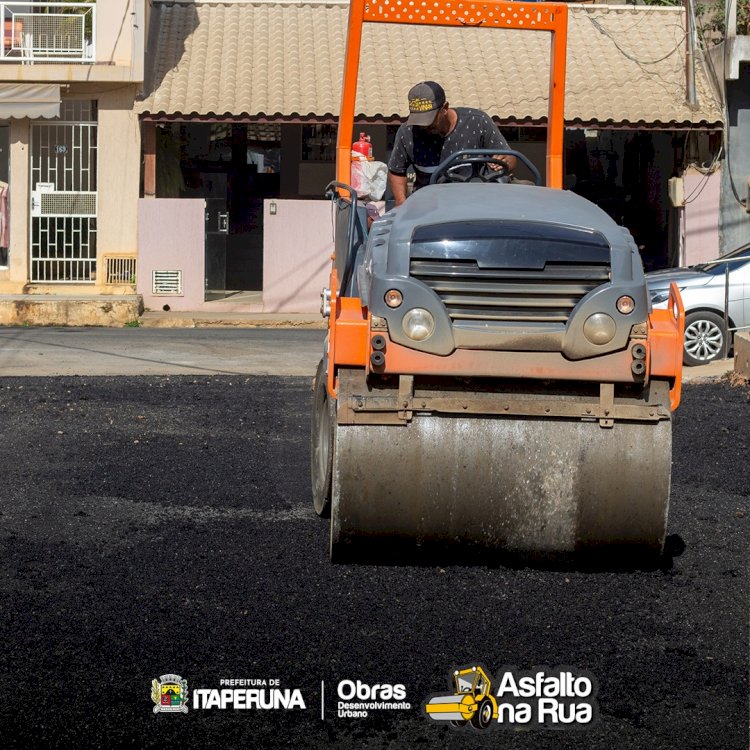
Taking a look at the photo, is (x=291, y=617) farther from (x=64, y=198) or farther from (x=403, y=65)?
(x=64, y=198)

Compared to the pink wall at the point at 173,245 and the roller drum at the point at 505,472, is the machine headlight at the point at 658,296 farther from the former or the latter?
the roller drum at the point at 505,472

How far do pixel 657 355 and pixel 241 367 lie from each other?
839 cm

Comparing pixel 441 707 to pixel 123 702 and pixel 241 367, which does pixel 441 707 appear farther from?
pixel 241 367

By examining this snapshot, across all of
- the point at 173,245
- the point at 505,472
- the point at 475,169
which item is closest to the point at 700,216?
the point at 173,245

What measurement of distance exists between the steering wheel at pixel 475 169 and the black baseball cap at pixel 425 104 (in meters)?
0.27

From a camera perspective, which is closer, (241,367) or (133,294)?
(241,367)

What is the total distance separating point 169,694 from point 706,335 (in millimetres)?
11383

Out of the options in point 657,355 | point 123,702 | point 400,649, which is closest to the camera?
point 123,702

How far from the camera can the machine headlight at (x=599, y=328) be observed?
584 cm

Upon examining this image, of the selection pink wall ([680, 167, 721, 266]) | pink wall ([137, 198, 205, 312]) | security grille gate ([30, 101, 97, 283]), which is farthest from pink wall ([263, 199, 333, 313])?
pink wall ([680, 167, 721, 266])

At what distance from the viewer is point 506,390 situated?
5.96 m

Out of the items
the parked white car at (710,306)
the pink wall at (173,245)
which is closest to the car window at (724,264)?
the parked white car at (710,306)

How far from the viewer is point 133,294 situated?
2261 centimetres

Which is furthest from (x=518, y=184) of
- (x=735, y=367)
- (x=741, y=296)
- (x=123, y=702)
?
(x=741, y=296)
